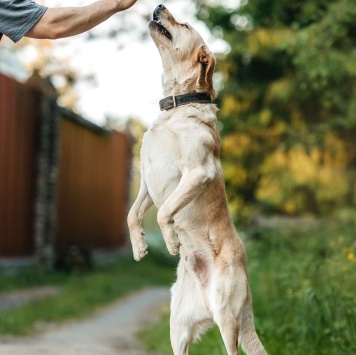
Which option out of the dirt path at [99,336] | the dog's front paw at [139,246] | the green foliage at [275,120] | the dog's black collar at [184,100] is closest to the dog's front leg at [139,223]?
the dog's front paw at [139,246]

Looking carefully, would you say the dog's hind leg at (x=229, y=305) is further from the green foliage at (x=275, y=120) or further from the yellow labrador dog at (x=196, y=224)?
the green foliage at (x=275, y=120)

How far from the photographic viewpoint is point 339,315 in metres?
5.23

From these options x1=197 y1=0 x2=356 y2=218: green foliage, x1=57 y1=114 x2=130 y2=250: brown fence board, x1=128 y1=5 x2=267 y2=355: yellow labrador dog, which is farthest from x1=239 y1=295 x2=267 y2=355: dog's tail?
x1=57 y1=114 x2=130 y2=250: brown fence board

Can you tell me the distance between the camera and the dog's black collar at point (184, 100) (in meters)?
3.91

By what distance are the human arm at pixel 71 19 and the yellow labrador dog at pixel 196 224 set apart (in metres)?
0.58

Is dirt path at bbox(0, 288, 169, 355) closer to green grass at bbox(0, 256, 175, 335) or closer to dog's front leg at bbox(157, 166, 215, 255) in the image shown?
green grass at bbox(0, 256, 175, 335)

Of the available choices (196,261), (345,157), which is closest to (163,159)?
(196,261)

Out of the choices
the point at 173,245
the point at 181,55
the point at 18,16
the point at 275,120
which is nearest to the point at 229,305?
the point at 173,245

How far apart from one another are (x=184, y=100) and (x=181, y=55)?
27cm

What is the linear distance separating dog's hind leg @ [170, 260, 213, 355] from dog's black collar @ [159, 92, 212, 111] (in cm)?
90

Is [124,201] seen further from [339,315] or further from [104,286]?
[339,315]

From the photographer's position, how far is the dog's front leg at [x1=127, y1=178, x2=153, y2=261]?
150 inches

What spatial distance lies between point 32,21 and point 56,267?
10501 millimetres

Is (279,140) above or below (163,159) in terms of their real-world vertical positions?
below
